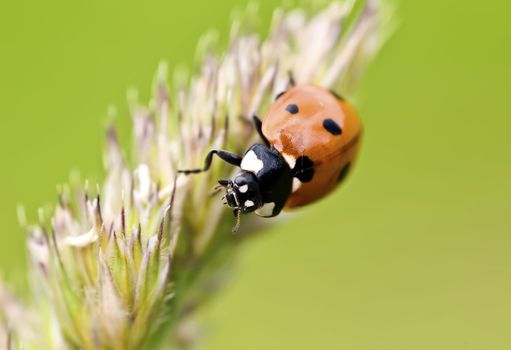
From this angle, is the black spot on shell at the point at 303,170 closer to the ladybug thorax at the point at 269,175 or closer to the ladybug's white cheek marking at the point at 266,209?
the ladybug thorax at the point at 269,175

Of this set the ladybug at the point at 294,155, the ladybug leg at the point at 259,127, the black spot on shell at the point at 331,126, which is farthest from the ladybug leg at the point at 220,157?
the black spot on shell at the point at 331,126

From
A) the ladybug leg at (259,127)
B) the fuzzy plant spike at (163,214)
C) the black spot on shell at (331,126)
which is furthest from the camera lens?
the black spot on shell at (331,126)

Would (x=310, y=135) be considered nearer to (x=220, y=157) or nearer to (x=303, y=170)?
(x=303, y=170)

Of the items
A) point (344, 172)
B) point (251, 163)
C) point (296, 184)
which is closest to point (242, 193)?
point (251, 163)

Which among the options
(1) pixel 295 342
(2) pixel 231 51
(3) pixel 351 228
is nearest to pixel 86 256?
(2) pixel 231 51

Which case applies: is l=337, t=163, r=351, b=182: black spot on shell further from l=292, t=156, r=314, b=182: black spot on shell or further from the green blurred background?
the green blurred background

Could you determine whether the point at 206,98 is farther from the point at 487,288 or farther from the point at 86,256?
the point at 487,288

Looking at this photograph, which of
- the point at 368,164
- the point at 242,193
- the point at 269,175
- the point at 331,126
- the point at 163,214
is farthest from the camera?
the point at 368,164
